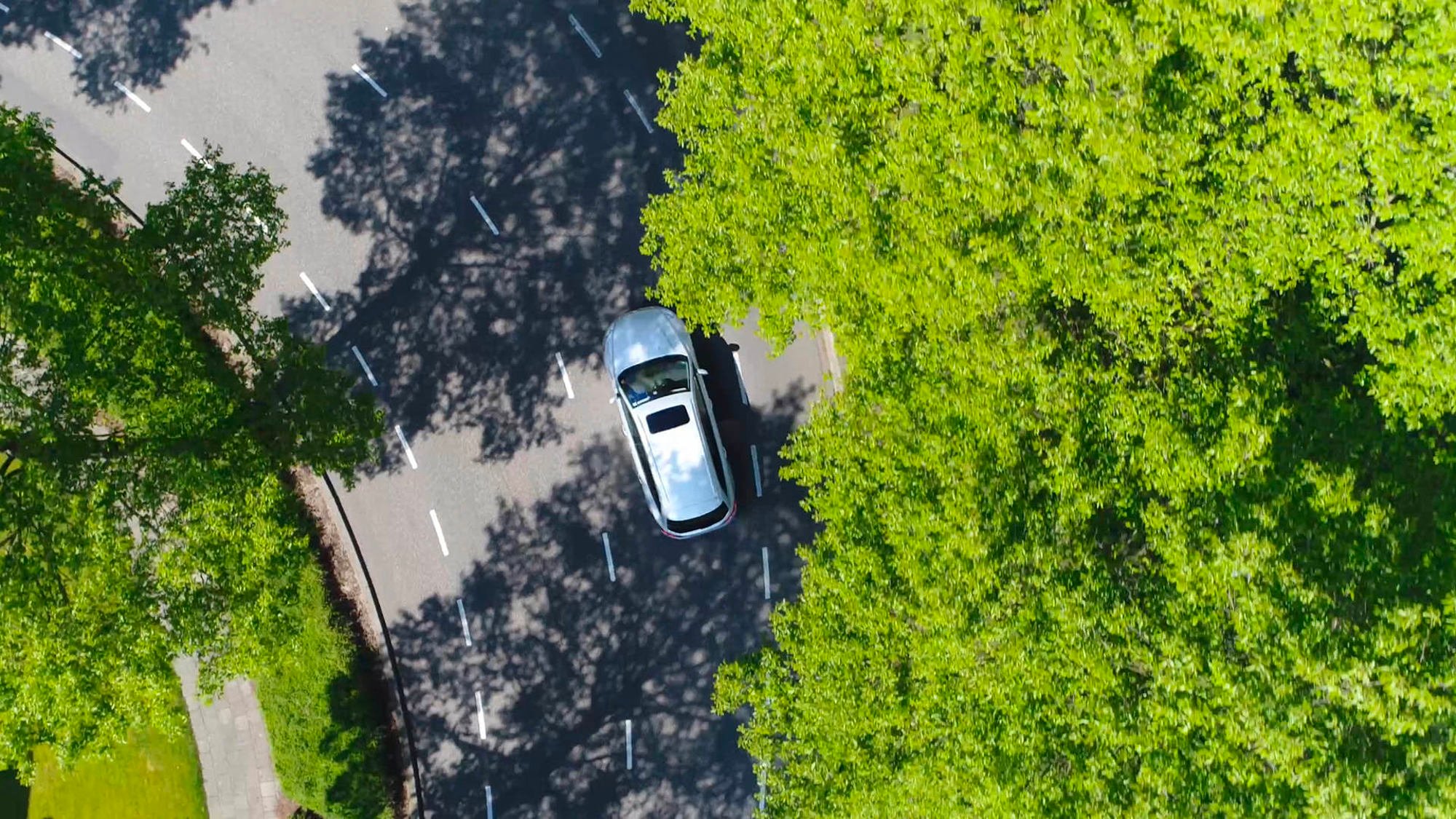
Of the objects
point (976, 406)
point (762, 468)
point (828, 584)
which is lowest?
point (828, 584)

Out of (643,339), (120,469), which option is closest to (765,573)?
(643,339)

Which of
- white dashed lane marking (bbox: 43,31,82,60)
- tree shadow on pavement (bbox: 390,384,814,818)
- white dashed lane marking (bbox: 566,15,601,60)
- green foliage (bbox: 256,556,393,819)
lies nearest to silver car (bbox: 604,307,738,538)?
tree shadow on pavement (bbox: 390,384,814,818)

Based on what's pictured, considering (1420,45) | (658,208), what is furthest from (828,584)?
(1420,45)

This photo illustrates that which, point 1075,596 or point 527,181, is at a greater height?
point 527,181

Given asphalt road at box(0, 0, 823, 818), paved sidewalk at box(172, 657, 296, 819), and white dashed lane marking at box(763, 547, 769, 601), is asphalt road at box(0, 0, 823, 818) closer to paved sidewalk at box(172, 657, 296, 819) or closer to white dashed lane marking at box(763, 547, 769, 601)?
white dashed lane marking at box(763, 547, 769, 601)

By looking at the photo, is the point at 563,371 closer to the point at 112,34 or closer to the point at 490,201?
the point at 490,201

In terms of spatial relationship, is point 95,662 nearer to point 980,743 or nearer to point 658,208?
point 658,208
